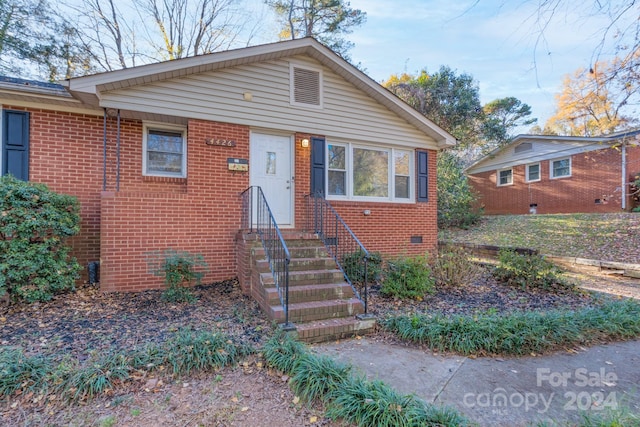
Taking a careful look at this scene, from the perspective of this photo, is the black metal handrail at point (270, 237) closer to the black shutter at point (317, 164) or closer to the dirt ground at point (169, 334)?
the dirt ground at point (169, 334)

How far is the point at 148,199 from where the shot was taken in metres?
5.50

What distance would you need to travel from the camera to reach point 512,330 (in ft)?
13.0

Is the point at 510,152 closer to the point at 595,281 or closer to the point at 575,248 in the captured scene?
the point at 575,248

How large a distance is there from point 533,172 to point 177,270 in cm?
1907

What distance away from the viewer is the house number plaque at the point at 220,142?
20.0 ft

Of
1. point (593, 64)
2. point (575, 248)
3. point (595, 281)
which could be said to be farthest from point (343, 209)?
point (575, 248)

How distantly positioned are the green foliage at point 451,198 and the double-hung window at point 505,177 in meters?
5.14

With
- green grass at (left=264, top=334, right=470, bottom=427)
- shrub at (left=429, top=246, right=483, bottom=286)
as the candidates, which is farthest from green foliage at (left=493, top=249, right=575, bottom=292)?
green grass at (left=264, top=334, right=470, bottom=427)

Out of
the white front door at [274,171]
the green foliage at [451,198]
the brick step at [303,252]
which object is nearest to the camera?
the brick step at [303,252]

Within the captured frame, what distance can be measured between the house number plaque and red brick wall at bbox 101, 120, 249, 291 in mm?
66

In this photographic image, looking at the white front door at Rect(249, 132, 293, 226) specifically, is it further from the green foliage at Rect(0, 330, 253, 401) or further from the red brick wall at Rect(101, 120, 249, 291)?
the green foliage at Rect(0, 330, 253, 401)

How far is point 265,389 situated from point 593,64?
15.9 feet

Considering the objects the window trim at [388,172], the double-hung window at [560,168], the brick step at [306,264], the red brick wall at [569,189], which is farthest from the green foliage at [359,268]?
the double-hung window at [560,168]

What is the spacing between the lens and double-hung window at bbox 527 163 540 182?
17.4 metres
